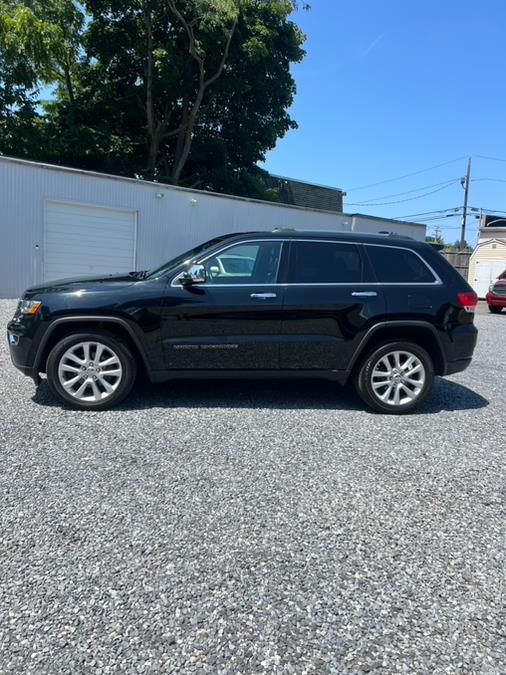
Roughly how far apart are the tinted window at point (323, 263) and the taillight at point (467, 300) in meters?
1.09

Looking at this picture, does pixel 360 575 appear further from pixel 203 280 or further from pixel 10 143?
pixel 10 143

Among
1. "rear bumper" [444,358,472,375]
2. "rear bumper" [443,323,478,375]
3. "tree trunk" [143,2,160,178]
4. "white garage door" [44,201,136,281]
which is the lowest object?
"rear bumper" [444,358,472,375]

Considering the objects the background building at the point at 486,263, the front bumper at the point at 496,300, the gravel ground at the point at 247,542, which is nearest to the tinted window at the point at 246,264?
the gravel ground at the point at 247,542

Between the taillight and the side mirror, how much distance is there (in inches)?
105

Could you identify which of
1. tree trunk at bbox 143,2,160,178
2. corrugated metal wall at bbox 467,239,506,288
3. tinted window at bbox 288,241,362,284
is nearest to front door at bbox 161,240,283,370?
tinted window at bbox 288,241,362,284

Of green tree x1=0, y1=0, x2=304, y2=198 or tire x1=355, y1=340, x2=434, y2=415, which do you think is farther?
green tree x1=0, y1=0, x2=304, y2=198

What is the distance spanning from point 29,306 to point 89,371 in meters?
0.84

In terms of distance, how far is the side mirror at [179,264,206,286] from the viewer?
4832 mm

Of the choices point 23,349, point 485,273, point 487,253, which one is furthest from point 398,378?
point 487,253

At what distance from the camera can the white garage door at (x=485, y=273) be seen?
26.1 m

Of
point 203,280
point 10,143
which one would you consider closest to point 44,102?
point 10,143

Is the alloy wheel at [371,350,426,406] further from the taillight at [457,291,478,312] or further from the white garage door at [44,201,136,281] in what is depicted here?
the white garage door at [44,201,136,281]

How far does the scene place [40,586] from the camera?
241 centimetres

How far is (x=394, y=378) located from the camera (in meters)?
5.18
